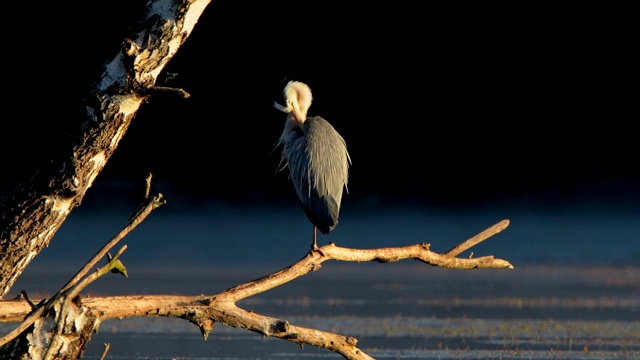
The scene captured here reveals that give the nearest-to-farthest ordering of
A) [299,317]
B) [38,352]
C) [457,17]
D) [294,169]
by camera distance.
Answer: [38,352] → [294,169] → [299,317] → [457,17]

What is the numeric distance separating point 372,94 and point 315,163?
23.7m

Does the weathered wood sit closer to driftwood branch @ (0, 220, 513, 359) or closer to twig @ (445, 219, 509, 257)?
driftwood branch @ (0, 220, 513, 359)

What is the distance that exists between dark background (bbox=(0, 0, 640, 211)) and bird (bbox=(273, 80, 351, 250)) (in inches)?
722

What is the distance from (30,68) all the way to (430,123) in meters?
10.2

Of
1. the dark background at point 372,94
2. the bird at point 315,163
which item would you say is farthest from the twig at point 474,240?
the dark background at point 372,94

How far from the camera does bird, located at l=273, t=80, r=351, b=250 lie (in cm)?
882

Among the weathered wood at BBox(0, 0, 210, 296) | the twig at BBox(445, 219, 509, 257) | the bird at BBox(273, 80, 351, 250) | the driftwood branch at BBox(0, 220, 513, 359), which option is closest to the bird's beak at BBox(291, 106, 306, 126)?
the bird at BBox(273, 80, 351, 250)

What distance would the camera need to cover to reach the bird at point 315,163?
882 cm

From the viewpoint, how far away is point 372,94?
32812mm

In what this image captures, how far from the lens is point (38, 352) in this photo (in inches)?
188

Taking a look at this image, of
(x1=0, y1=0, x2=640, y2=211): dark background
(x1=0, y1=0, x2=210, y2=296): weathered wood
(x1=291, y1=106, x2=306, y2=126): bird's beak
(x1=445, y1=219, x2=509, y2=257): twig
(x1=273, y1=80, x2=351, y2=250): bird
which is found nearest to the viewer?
(x1=0, y1=0, x2=210, y2=296): weathered wood

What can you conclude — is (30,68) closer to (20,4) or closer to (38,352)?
(20,4)

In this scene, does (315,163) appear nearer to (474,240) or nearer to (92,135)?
(474,240)

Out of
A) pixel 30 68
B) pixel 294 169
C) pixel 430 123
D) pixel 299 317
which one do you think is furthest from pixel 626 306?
pixel 30 68
